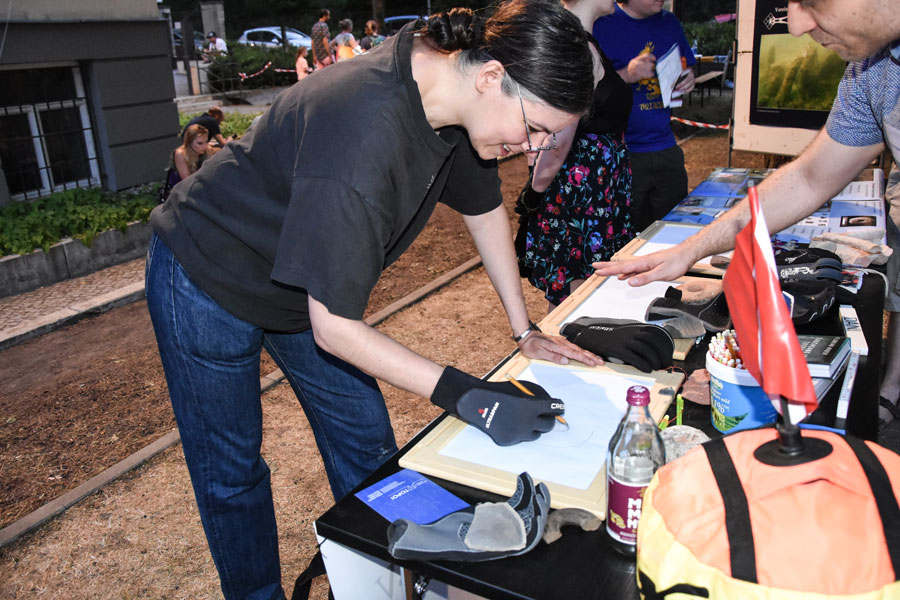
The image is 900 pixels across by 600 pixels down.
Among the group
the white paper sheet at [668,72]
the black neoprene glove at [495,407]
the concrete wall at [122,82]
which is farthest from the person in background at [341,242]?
the concrete wall at [122,82]

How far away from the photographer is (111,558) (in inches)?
105

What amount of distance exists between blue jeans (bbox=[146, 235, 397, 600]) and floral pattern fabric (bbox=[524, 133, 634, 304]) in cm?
126

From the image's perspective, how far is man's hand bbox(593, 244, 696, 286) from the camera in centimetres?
214

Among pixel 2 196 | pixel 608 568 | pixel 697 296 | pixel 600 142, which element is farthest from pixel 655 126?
pixel 2 196

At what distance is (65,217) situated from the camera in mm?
5832

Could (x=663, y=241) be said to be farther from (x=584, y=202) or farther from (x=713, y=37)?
(x=713, y=37)

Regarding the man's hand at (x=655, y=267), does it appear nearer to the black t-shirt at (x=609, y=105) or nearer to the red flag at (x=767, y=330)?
the black t-shirt at (x=609, y=105)

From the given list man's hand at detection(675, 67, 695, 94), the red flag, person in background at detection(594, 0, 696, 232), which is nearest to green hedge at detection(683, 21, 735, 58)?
man's hand at detection(675, 67, 695, 94)

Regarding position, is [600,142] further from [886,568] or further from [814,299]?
[886,568]

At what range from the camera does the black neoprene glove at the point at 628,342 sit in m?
1.82

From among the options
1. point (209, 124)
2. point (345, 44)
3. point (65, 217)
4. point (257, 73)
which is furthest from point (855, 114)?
point (257, 73)

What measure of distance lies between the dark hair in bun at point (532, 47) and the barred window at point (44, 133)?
20.7 feet

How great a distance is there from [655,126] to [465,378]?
2589 millimetres

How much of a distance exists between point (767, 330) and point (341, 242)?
28.3 inches
